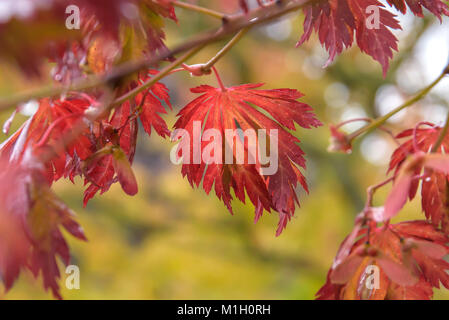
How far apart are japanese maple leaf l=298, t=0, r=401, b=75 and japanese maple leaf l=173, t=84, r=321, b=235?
9cm

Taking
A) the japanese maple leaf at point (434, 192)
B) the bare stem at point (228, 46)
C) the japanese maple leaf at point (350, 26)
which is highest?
the japanese maple leaf at point (350, 26)

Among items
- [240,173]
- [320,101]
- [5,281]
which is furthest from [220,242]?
[5,281]

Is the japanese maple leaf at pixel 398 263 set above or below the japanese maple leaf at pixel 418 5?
below

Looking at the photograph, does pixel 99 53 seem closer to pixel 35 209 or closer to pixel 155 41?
pixel 155 41

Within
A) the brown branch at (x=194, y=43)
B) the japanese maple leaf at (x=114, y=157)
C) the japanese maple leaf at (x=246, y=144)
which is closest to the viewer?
the brown branch at (x=194, y=43)

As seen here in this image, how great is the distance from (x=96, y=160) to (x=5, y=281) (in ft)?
0.54

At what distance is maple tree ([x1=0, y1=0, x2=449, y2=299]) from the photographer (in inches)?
17.2

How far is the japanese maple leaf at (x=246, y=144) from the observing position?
0.63 metres

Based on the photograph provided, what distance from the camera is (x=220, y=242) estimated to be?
2.59 m

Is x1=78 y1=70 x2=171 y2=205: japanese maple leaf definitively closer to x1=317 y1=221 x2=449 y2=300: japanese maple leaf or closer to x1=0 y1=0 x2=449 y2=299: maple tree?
x1=0 y1=0 x2=449 y2=299: maple tree

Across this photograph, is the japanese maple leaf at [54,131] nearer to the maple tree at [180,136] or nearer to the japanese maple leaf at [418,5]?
the maple tree at [180,136]

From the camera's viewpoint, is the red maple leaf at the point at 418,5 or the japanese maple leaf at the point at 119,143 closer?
the japanese maple leaf at the point at 119,143

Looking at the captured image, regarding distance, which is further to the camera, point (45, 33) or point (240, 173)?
point (240, 173)

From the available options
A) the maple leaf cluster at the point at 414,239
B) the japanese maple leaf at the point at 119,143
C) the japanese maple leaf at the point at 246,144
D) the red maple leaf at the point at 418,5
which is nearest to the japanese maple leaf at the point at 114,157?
the japanese maple leaf at the point at 119,143
